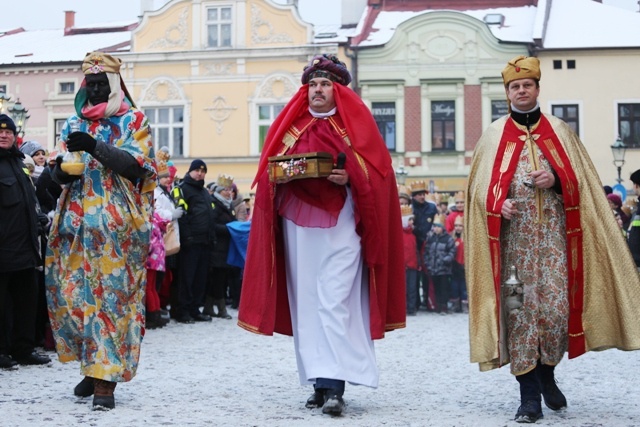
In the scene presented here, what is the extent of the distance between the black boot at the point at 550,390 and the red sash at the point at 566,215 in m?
0.33

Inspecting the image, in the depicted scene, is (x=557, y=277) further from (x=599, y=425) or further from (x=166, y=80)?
(x=166, y=80)

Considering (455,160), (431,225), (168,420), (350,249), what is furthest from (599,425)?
(455,160)

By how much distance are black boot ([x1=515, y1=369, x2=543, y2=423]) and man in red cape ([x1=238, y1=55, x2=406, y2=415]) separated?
93cm

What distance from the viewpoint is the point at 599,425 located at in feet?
20.4

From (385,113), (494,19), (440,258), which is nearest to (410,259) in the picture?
(440,258)

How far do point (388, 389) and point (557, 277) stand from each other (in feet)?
5.73

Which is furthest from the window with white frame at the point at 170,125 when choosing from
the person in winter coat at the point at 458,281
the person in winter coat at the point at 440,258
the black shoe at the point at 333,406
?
the black shoe at the point at 333,406

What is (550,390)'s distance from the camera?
A: 22.5 ft

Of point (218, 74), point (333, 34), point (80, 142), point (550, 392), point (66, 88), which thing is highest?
point (333, 34)

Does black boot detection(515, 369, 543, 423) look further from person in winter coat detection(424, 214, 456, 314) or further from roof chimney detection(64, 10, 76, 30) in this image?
roof chimney detection(64, 10, 76, 30)

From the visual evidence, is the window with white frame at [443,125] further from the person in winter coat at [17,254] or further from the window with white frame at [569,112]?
the person in winter coat at [17,254]

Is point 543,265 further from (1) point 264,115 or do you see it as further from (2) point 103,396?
(1) point 264,115

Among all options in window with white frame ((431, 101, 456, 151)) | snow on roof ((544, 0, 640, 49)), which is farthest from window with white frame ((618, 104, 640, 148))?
window with white frame ((431, 101, 456, 151))

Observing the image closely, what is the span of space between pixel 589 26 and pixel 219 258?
1095 inches
